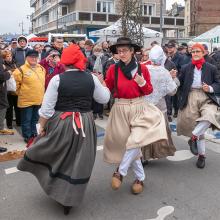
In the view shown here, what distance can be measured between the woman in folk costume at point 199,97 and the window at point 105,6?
1904 inches

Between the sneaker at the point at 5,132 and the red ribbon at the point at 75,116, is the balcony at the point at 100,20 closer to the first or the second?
the sneaker at the point at 5,132

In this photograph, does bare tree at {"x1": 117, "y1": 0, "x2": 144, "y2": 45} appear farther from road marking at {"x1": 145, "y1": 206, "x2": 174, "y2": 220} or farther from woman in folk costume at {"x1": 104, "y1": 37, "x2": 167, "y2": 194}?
road marking at {"x1": 145, "y1": 206, "x2": 174, "y2": 220}

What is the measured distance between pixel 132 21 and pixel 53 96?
49.7 ft

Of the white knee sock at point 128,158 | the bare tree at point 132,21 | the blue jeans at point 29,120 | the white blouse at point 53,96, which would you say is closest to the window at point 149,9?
the bare tree at point 132,21

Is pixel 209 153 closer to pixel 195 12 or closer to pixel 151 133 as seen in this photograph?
pixel 151 133

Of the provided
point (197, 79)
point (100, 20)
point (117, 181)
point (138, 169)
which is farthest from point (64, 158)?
point (100, 20)

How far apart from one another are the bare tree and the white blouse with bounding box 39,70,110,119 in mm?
14285

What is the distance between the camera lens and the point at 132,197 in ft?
16.8

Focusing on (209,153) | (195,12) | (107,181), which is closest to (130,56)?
(107,181)

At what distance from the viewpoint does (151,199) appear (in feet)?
16.5

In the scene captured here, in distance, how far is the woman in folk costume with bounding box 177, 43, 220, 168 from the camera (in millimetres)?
6125

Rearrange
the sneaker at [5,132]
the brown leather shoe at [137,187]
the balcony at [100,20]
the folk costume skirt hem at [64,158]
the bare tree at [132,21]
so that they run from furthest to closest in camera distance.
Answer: the balcony at [100,20] → the bare tree at [132,21] → the sneaker at [5,132] → the brown leather shoe at [137,187] → the folk costume skirt hem at [64,158]

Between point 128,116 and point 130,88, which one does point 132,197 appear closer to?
point 128,116

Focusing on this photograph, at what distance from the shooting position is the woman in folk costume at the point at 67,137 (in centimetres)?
441
